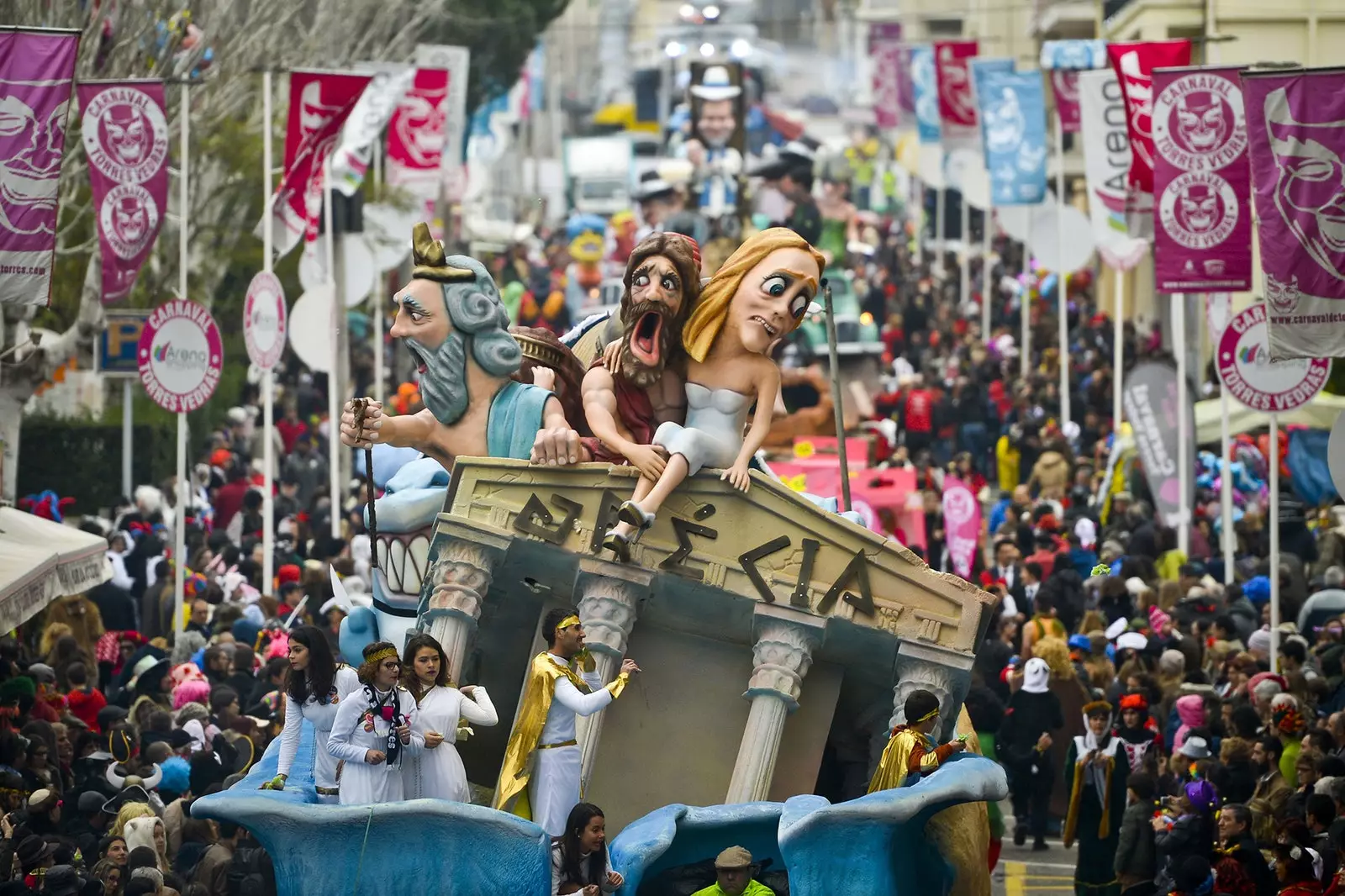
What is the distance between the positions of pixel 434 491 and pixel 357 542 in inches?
338

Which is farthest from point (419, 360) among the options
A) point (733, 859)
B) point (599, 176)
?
point (599, 176)

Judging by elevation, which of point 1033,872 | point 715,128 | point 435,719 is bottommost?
point 1033,872

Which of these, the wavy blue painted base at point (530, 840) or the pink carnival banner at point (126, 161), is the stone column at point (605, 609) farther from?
the pink carnival banner at point (126, 161)

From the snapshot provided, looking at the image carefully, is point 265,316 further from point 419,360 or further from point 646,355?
point 646,355

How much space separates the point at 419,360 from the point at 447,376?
10.4 inches

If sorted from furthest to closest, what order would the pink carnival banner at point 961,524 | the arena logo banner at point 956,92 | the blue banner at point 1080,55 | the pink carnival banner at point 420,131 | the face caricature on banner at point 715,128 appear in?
the face caricature on banner at point 715,128, the arena logo banner at point 956,92, the blue banner at point 1080,55, the pink carnival banner at point 420,131, the pink carnival banner at point 961,524

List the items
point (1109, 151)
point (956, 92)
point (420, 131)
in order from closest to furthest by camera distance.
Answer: point (1109, 151), point (420, 131), point (956, 92)

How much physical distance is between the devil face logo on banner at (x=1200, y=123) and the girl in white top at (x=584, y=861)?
457 inches

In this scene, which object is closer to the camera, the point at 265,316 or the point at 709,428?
the point at 709,428

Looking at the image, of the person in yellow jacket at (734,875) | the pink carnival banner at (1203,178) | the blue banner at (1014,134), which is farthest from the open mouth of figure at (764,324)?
the blue banner at (1014,134)

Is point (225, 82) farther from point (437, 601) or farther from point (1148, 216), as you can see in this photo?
point (437, 601)

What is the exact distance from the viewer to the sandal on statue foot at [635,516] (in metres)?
11.5

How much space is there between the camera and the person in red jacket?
16.2 meters

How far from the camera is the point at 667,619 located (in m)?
11.9
